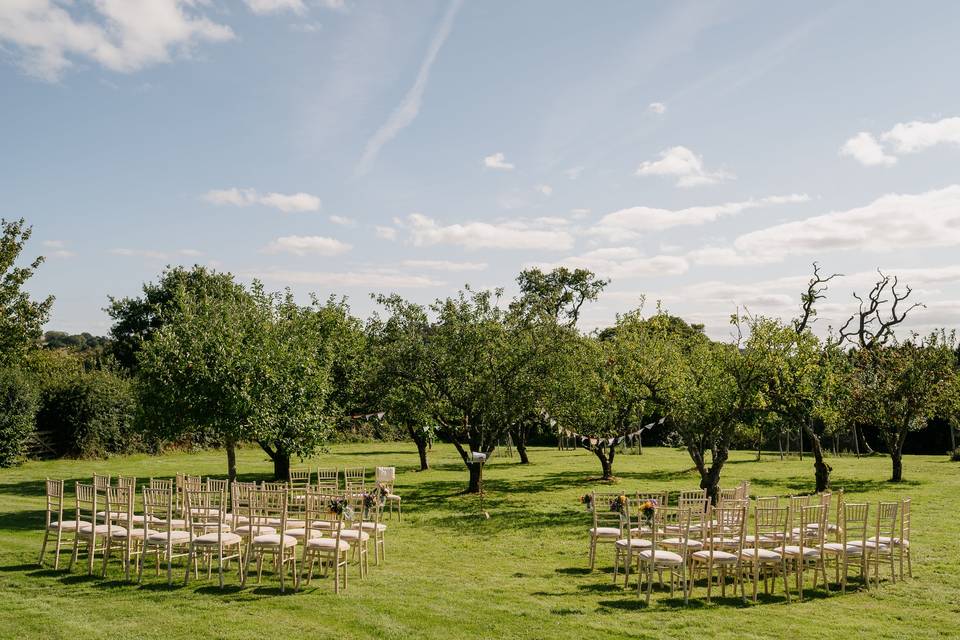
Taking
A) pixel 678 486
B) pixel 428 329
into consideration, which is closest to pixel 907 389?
pixel 678 486

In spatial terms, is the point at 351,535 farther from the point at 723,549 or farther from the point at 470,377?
A: the point at 470,377

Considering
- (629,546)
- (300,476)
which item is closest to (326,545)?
(629,546)

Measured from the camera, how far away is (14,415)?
30.2 meters

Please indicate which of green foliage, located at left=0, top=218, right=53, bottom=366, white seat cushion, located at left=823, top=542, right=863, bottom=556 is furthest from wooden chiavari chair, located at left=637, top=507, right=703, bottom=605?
green foliage, located at left=0, top=218, right=53, bottom=366

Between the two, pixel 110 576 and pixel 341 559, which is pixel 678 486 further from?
pixel 110 576

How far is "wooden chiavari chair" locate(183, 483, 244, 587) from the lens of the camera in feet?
33.1

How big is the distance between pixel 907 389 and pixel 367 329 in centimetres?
1923

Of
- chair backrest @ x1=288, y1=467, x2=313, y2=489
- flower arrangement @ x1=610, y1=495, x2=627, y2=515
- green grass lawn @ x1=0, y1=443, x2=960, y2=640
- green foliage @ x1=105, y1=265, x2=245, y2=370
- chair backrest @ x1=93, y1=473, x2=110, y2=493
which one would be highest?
green foliage @ x1=105, y1=265, x2=245, y2=370

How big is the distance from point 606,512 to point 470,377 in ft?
34.4

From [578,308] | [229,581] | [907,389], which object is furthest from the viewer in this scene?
[578,308]

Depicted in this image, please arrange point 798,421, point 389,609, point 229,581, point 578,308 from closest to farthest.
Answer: point 389,609, point 229,581, point 798,421, point 578,308

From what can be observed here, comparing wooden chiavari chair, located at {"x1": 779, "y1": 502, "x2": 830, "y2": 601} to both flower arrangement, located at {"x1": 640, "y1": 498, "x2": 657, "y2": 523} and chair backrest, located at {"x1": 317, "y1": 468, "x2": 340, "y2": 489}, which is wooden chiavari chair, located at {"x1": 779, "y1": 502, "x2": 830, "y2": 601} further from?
chair backrest, located at {"x1": 317, "y1": 468, "x2": 340, "y2": 489}

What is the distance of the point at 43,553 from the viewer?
11.4m

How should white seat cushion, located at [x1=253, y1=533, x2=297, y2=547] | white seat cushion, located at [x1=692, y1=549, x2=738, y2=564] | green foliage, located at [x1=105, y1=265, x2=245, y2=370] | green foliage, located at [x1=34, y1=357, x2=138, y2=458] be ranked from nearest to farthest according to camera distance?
white seat cushion, located at [x1=692, y1=549, x2=738, y2=564]
white seat cushion, located at [x1=253, y1=533, x2=297, y2=547]
green foliage, located at [x1=34, y1=357, x2=138, y2=458]
green foliage, located at [x1=105, y1=265, x2=245, y2=370]
